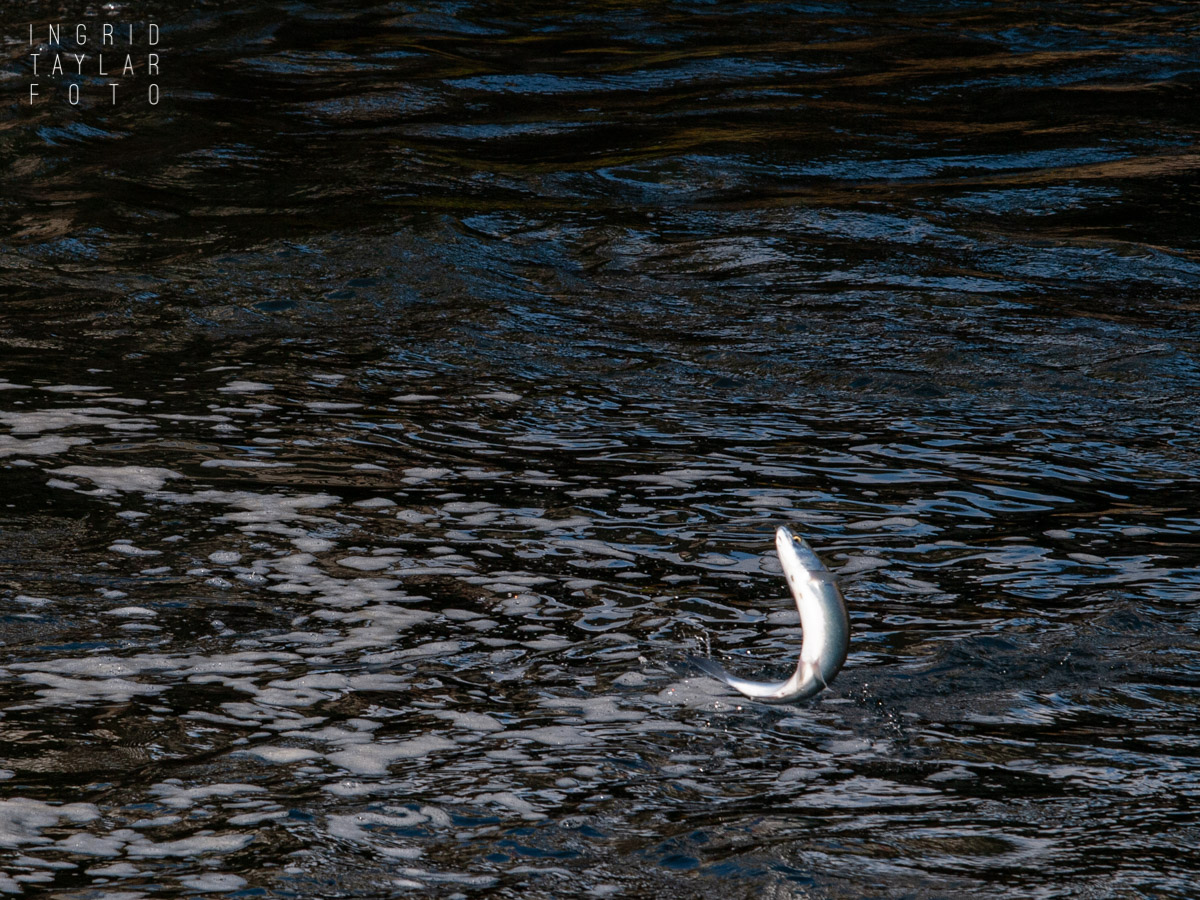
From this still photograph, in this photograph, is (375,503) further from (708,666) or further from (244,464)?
(708,666)

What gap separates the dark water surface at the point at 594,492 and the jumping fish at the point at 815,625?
0.33m

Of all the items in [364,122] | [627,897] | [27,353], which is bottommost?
[627,897]

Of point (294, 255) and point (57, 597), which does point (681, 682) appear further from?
point (294, 255)

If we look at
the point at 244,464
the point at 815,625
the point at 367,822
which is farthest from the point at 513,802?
the point at 244,464

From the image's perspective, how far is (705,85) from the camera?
521 inches

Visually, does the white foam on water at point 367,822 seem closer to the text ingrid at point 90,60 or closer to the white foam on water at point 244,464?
the white foam on water at point 244,464

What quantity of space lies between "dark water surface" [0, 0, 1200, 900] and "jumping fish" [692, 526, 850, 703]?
328 mm

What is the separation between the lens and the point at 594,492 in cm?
598

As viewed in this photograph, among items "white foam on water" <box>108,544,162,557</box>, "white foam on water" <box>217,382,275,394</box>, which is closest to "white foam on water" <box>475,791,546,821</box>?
"white foam on water" <box>108,544,162,557</box>

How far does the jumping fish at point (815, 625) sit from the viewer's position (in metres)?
3.72

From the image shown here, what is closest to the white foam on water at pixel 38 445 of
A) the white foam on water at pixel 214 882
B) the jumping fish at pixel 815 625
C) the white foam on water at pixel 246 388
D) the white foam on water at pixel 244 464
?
the white foam on water at pixel 244 464

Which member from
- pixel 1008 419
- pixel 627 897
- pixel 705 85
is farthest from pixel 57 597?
pixel 705 85

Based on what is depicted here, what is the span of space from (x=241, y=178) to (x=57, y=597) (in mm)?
6160

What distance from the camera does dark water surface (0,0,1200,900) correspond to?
385 centimetres
